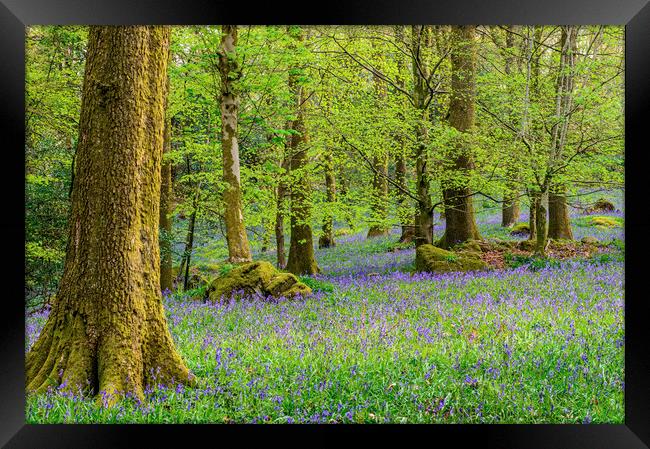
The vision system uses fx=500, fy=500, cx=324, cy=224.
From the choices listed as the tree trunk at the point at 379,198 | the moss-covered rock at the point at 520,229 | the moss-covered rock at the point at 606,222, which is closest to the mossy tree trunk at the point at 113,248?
the tree trunk at the point at 379,198

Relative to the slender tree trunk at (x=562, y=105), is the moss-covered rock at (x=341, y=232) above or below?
below

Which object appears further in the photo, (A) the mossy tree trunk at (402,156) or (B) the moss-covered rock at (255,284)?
(A) the mossy tree trunk at (402,156)

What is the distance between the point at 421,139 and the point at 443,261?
8.52 ft

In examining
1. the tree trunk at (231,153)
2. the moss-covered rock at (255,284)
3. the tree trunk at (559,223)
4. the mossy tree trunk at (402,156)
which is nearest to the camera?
the moss-covered rock at (255,284)

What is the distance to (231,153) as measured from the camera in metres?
9.49

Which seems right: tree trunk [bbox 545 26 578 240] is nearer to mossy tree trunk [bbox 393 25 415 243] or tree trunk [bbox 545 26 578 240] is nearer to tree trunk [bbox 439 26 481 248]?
tree trunk [bbox 439 26 481 248]

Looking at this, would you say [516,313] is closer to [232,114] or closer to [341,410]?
[341,410]

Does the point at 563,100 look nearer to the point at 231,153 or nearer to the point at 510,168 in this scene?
the point at 510,168

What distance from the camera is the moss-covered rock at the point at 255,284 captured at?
7.91 metres

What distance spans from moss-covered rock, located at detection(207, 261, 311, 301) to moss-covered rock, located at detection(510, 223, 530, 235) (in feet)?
29.6

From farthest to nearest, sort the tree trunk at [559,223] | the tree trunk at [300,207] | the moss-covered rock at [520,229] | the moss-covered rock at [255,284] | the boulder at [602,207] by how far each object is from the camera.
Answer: the moss-covered rock at [520,229] → the boulder at [602,207] → the tree trunk at [559,223] → the tree trunk at [300,207] → the moss-covered rock at [255,284]

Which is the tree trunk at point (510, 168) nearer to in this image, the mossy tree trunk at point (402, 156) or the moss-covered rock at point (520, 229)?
the mossy tree trunk at point (402, 156)

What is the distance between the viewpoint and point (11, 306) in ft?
14.0
